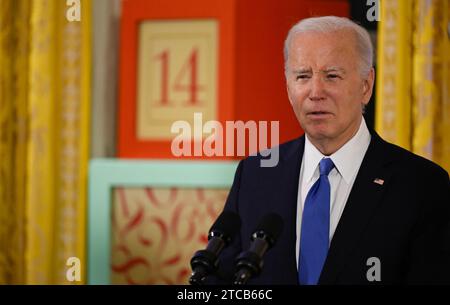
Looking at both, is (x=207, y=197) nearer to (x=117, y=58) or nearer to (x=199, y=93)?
(x=199, y=93)

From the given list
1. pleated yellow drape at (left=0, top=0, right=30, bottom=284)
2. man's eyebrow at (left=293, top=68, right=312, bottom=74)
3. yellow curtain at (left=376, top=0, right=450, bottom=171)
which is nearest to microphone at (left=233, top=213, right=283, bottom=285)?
man's eyebrow at (left=293, top=68, right=312, bottom=74)

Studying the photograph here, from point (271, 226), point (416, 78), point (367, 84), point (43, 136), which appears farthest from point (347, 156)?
point (43, 136)

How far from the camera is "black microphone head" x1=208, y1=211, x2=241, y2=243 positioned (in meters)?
0.95

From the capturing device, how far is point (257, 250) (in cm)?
91

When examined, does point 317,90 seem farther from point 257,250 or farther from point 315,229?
point 257,250

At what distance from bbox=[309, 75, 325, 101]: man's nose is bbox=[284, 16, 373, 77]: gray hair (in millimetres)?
79

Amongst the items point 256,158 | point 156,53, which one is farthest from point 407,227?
point 156,53

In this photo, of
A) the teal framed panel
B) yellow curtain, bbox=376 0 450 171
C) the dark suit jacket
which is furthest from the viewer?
the teal framed panel

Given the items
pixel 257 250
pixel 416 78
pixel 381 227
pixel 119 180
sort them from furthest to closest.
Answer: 1. pixel 119 180
2. pixel 416 78
3. pixel 381 227
4. pixel 257 250

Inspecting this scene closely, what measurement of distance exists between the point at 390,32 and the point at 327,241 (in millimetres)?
651

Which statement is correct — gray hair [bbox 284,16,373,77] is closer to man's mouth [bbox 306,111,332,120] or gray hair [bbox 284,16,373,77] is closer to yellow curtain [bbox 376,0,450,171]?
man's mouth [bbox 306,111,332,120]

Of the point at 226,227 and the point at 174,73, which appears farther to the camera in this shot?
the point at 174,73

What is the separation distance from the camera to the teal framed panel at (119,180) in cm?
180

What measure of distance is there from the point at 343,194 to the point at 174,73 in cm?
80
